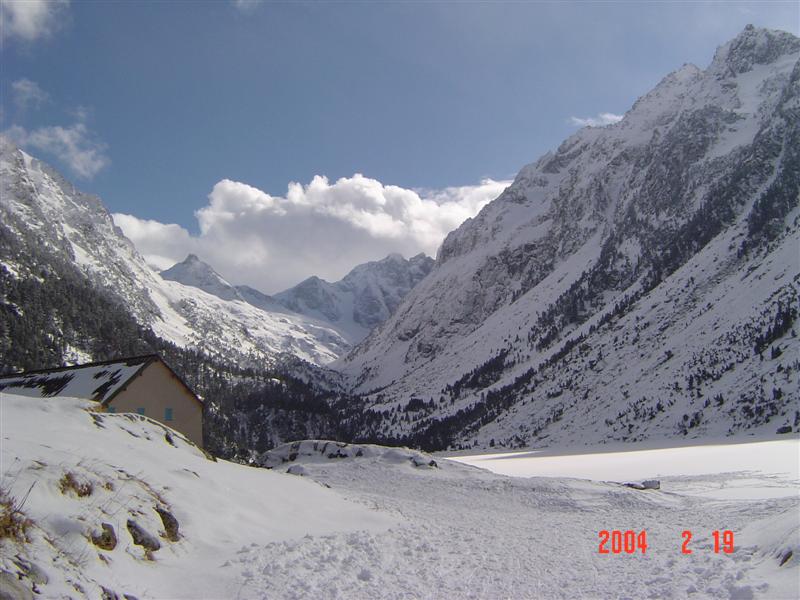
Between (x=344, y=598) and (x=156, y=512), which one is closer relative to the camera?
(x=344, y=598)

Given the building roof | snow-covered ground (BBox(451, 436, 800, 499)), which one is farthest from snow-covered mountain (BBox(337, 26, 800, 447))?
the building roof

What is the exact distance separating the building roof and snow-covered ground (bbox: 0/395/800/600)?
62.0 ft

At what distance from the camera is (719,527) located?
15203 millimetres

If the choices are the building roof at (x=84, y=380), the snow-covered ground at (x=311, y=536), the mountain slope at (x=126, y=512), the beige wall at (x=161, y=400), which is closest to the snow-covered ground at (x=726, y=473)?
the snow-covered ground at (x=311, y=536)

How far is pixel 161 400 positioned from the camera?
36594 mm

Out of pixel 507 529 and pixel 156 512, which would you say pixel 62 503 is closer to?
pixel 156 512

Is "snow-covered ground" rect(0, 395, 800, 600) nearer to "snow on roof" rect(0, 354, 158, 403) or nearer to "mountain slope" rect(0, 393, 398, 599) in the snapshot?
"mountain slope" rect(0, 393, 398, 599)

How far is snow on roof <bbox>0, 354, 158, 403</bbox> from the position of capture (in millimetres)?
34531

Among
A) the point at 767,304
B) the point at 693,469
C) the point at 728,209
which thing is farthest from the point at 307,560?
the point at 728,209

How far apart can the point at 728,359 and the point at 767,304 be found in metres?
13.3
